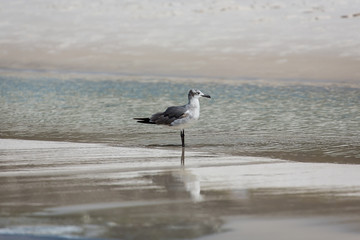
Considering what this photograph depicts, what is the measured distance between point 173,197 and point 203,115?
617 centimetres

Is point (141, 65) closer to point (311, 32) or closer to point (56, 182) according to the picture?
point (311, 32)

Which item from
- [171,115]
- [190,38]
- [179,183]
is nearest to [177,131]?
[171,115]

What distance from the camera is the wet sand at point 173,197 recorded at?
176 inches

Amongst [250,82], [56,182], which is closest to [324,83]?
[250,82]

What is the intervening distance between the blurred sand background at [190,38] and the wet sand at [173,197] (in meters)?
10.1

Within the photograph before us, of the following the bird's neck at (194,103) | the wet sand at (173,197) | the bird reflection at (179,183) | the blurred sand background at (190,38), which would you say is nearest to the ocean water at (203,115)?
the bird's neck at (194,103)

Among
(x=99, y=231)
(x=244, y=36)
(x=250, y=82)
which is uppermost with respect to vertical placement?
(x=244, y=36)

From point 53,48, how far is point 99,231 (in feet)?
54.4

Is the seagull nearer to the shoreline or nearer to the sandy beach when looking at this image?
the sandy beach

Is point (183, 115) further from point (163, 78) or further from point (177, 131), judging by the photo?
point (163, 78)

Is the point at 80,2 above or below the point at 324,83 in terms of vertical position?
above

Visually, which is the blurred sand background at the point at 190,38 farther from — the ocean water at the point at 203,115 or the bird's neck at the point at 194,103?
the bird's neck at the point at 194,103

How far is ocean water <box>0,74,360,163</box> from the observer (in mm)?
8758

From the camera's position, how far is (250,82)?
54.2ft
